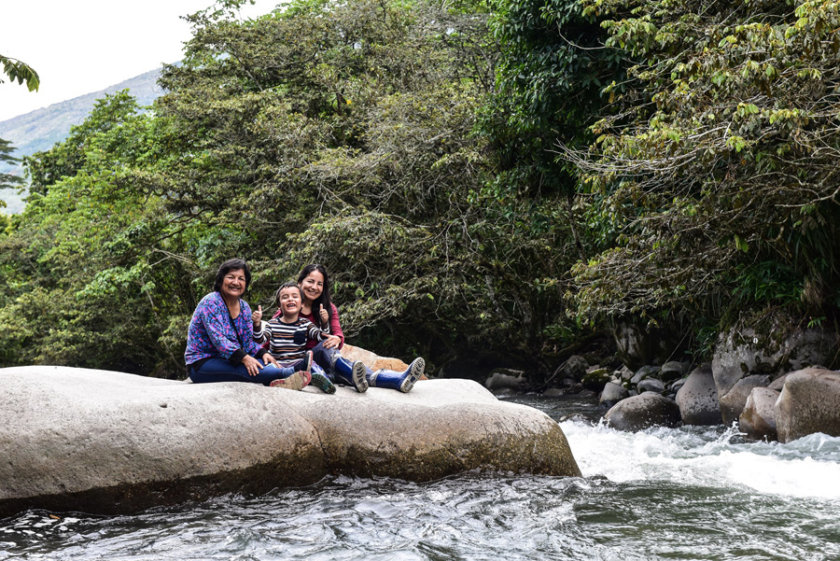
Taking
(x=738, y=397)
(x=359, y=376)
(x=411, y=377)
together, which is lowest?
(x=738, y=397)

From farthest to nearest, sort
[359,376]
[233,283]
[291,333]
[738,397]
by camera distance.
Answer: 1. [738,397]
2. [291,333]
3. [359,376]
4. [233,283]

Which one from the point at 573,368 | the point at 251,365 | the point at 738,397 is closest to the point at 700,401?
the point at 738,397

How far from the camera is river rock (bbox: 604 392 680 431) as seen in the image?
10641 millimetres

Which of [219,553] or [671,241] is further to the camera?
[671,241]

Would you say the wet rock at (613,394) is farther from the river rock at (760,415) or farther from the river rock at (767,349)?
the river rock at (760,415)

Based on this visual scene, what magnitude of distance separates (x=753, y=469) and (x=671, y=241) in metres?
3.49

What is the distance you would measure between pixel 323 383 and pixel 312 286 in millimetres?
1178

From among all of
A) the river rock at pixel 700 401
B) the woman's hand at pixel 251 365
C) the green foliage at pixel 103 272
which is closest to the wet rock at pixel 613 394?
the river rock at pixel 700 401

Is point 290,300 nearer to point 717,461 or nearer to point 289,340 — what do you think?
point 289,340

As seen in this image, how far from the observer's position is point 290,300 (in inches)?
286

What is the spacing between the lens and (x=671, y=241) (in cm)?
946

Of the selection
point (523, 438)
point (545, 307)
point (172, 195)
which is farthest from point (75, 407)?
point (172, 195)

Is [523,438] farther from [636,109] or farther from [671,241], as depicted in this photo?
[636,109]

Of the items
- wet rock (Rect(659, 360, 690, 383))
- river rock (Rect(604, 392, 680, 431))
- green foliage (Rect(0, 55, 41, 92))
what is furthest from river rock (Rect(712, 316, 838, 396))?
green foliage (Rect(0, 55, 41, 92))
